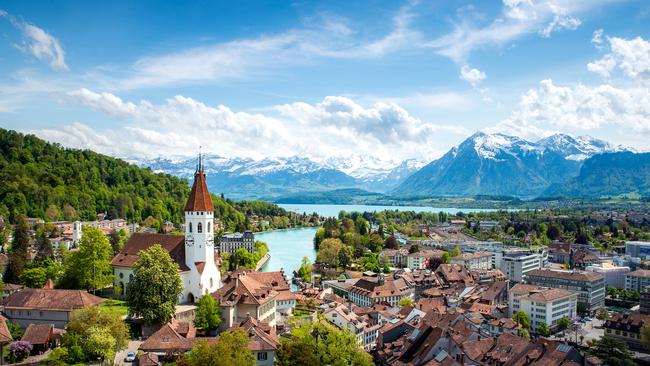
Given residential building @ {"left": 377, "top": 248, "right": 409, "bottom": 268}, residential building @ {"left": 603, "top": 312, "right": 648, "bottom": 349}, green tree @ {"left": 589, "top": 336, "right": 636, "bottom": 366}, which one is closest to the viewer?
green tree @ {"left": 589, "top": 336, "right": 636, "bottom": 366}

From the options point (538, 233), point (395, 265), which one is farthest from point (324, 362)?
point (538, 233)

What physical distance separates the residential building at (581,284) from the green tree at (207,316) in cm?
3844

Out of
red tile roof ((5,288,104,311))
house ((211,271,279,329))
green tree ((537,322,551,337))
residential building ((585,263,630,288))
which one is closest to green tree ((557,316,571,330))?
green tree ((537,322,551,337))

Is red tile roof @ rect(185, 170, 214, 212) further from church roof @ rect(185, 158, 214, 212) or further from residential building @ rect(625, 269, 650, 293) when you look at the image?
residential building @ rect(625, 269, 650, 293)

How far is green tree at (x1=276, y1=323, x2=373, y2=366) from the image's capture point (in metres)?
26.0

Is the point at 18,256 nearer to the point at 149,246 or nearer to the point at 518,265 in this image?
the point at 149,246

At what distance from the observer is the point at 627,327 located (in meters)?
42.8

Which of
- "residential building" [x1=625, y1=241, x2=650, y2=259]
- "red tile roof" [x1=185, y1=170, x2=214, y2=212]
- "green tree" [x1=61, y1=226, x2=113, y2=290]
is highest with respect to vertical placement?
"red tile roof" [x1=185, y1=170, x2=214, y2=212]

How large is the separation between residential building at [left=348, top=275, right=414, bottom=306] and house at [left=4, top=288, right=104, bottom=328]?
27.5m

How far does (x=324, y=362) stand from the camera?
89.4ft

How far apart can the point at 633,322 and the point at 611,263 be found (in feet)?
111

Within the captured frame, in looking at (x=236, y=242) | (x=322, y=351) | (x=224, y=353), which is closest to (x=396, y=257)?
(x=236, y=242)

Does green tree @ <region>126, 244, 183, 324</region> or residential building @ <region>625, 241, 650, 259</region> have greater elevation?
green tree @ <region>126, 244, 183, 324</region>

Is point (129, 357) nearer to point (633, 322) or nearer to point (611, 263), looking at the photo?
point (633, 322)
